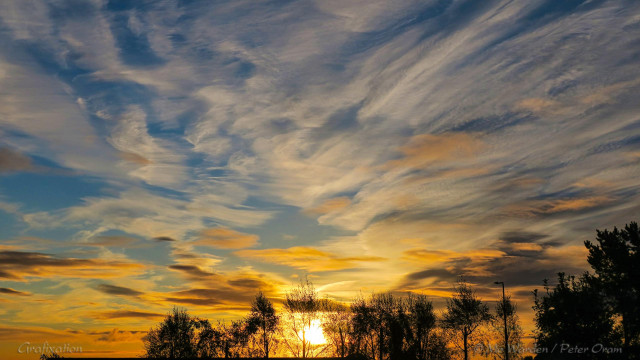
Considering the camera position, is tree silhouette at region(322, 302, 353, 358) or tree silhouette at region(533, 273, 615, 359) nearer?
tree silhouette at region(533, 273, 615, 359)

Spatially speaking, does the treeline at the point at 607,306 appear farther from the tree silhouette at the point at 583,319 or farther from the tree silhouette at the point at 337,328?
the tree silhouette at the point at 337,328

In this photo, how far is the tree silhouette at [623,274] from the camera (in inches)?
2121

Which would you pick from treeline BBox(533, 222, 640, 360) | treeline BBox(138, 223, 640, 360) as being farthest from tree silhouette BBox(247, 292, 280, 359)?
treeline BBox(533, 222, 640, 360)

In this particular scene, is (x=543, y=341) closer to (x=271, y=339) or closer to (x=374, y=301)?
(x=374, y=301)

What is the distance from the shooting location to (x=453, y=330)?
9169 centimetres

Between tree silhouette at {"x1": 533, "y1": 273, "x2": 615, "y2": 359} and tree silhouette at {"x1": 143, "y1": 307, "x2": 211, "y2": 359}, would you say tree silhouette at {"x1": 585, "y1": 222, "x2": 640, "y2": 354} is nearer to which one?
tree silhouette at {"x1": 533, "y1": 273, "x2": 615, "y2": 359}

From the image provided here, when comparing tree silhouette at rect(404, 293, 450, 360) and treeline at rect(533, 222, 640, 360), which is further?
tree silhouette at rect(404, 293, 450, 360)

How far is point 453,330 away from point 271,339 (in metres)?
33.3

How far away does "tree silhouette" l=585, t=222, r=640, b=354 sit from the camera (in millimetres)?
53875

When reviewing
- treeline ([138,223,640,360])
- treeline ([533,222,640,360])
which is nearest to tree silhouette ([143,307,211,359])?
treeline ([138,223,640,360])

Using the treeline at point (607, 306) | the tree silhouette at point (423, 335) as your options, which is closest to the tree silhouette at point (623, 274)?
the treeline at point (607, 306)

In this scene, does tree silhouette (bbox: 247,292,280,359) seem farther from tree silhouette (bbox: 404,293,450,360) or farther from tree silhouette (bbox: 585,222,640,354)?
tree silhouette (bbox: 585,222,640,354)

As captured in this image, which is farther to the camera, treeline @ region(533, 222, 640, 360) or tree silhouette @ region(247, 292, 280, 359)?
tree silhouette @ region(247, 292, 280, 359)

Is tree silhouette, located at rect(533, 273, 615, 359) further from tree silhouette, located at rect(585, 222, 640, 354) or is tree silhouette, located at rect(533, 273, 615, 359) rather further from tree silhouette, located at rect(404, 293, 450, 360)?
tree silhouette, located at rect(404, 293, 450, 360)
